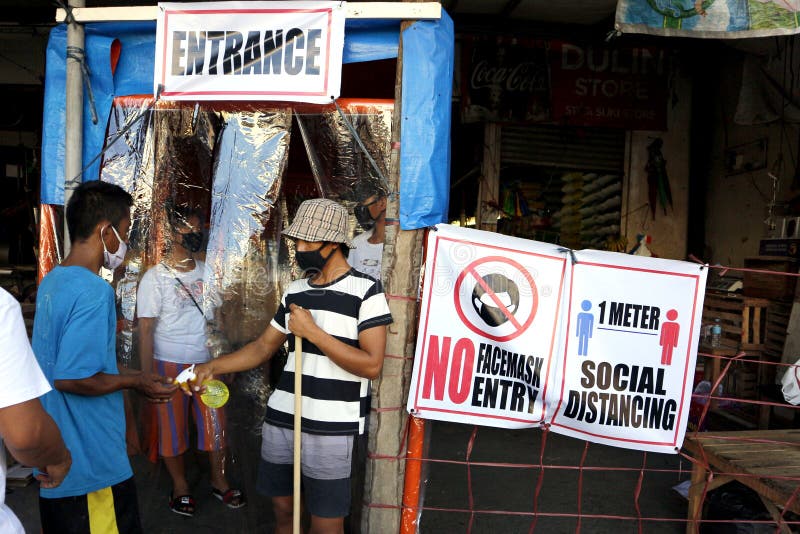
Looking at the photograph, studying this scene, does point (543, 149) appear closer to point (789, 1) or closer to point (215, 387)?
point (789, 1)

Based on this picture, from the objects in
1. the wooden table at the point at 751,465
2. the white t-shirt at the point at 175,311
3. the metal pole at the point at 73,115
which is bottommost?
the wooden table at the point at 751,465

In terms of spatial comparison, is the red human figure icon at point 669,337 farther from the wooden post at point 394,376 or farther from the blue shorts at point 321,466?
the blue shorts at point 321,466

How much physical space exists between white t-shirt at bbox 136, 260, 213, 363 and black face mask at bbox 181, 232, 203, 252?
0.33ft

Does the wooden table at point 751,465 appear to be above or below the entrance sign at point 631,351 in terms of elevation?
below

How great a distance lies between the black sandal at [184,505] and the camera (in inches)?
155

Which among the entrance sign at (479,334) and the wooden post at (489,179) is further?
the wooden post at (489,179)

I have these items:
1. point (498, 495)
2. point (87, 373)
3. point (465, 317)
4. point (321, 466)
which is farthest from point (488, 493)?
Answer: point (87, 373)

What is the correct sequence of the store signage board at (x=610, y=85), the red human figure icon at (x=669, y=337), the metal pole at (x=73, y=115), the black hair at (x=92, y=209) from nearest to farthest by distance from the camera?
1. the black hair at (x=92, y=209)
2. the red human figure icon at (x=669, y=337)
3. the metal pole at (x=73, y=115)
4. the store signage board at (x=610, y=85)

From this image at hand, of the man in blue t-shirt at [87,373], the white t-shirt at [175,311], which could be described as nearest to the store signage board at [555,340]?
the man in blue t-shirt at [87,373]

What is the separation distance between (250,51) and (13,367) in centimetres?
223

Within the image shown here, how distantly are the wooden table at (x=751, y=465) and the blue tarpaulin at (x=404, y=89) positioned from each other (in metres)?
2.24

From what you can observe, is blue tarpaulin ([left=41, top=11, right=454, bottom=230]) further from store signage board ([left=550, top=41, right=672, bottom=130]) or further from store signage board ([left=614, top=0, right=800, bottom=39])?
store signage board ([left=550, top=41, right=672, bottom=130])

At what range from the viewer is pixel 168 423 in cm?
386

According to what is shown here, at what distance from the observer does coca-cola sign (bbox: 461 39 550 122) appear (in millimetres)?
7043
